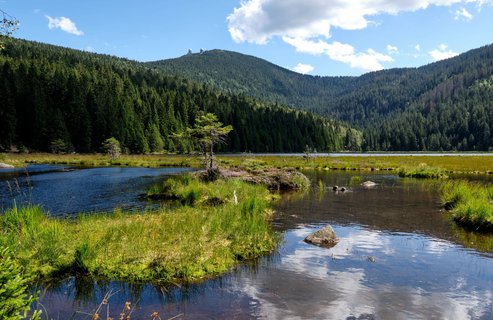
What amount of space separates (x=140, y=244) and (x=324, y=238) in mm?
8135

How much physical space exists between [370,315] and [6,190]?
33.4m

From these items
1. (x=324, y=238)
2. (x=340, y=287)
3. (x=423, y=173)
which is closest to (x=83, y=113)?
(x=423, y=173)

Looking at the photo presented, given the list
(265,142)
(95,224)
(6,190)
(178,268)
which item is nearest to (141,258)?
(178,268)

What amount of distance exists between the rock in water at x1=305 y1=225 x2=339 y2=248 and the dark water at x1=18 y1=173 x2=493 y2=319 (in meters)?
0.39

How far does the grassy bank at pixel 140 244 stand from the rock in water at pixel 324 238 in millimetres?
1739

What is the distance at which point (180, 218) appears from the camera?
17578 mm

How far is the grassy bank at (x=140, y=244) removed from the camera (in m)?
11.9

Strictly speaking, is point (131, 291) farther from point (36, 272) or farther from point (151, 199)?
point (151, 199)

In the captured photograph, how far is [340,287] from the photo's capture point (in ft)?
37.7

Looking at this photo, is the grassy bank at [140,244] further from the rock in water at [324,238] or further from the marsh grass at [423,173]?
the marsh grass at [423,173]

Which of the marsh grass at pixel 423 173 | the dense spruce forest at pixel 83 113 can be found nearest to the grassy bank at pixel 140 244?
the marsh grass at pixel 423 173

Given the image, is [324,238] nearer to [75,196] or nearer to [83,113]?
[75,196]

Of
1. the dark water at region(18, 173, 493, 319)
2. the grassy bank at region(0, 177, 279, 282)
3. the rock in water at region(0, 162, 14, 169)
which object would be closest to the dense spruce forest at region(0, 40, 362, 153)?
the rock in water at region(0, 162, 14, 169)

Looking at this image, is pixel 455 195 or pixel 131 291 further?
pixel 455 195
